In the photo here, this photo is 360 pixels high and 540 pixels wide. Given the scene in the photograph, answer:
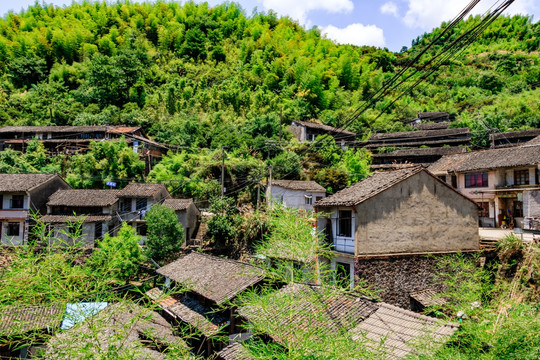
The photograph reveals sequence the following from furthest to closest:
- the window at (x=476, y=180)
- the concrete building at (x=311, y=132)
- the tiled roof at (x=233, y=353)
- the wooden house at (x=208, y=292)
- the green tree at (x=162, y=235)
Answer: the concrete building at (x=311, y=132)
the window at (x=476, y=180)
the green tree at (x=162, y=235)
the wooden house at (x=208, y=292)
the tiled roof at (x=233, y=353)

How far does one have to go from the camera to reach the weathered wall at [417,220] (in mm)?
11688

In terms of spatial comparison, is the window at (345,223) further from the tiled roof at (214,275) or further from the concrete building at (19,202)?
the concrete building at (19,202)

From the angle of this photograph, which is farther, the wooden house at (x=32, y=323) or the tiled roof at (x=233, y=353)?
the tiled roof at (x=233, y=353)

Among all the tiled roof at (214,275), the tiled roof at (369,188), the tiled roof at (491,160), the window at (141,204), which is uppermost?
the tiled roof at (491,160)

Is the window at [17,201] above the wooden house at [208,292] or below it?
above

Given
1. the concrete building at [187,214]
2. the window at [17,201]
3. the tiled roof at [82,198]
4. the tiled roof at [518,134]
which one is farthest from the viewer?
the tiled roof at [518,134]

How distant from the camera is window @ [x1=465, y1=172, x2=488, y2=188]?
20.2 metres

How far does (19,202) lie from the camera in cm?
2198

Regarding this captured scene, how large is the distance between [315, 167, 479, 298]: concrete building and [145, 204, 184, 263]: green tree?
9.78 metres

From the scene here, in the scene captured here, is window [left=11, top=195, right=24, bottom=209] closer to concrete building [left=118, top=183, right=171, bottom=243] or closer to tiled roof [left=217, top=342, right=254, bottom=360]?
concrete building [left=118, top=183, right=171, bottom=243]

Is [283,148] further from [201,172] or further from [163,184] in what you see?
[163,184]

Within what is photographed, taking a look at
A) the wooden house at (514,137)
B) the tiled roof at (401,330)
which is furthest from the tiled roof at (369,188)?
the wooden house at (514,137)

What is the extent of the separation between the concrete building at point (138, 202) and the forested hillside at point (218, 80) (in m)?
3.06

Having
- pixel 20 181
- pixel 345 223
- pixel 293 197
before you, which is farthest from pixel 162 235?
pixel 345 223
